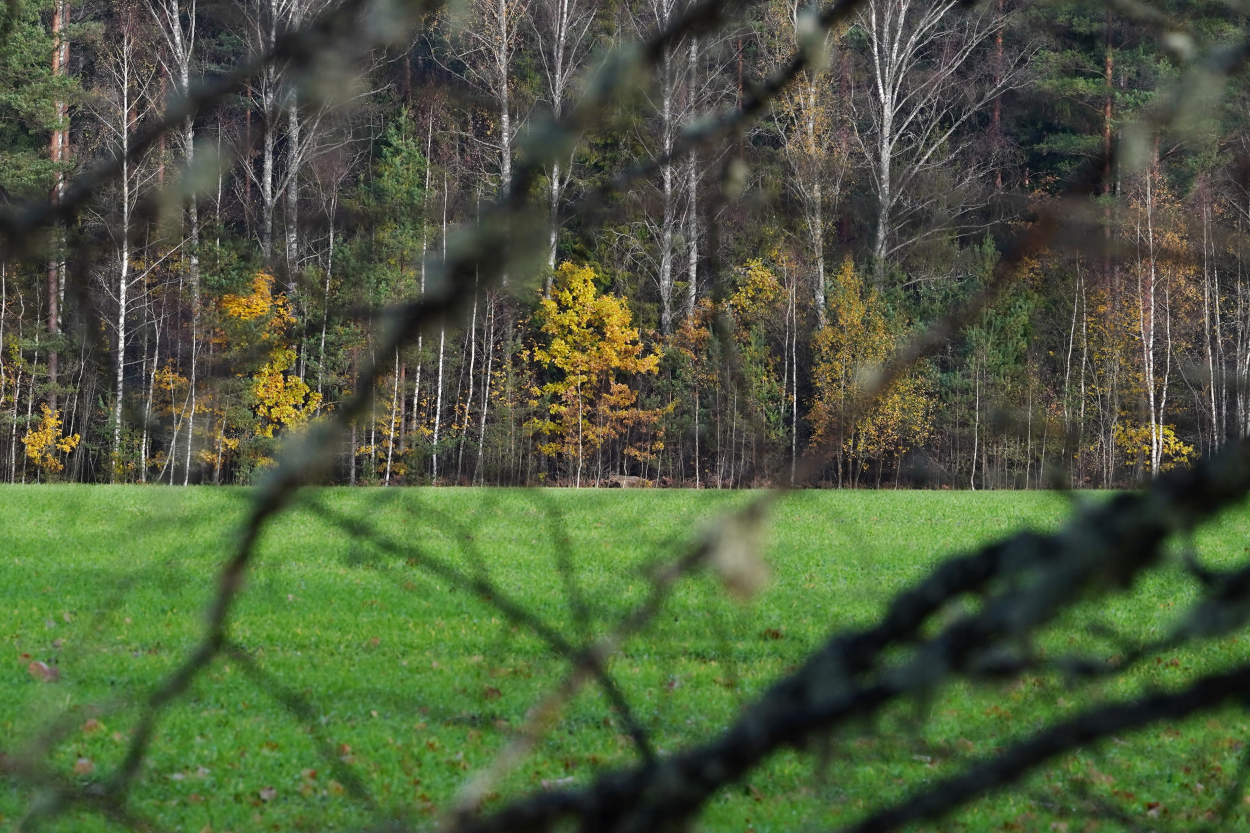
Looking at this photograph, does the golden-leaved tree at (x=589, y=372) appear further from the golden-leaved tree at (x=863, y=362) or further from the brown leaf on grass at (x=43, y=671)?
the brown leaf on grass at (x=43, y=671)

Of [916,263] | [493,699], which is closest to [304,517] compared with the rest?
[493,699]

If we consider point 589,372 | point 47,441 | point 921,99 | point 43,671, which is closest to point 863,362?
point 589,372

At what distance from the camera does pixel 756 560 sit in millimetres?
403

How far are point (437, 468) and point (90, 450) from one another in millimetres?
6009

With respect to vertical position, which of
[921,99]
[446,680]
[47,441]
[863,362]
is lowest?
[446,680]

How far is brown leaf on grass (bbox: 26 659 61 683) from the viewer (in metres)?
5.43

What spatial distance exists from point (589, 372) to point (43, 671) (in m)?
17.1

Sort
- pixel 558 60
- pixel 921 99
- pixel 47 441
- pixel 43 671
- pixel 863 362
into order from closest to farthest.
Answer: pixel 558 60, pixel 43 671, pixel 863 362, pixel 47 441, pixel 921 99

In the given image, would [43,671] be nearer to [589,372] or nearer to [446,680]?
[446,680]

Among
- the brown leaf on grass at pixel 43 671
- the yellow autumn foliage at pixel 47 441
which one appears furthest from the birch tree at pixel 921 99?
the brown leaf on grass at pixel 43 671

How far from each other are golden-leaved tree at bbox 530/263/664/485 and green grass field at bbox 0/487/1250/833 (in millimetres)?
12242

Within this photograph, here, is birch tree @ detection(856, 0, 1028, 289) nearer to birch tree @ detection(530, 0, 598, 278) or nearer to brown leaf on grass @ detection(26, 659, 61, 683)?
birch tree @ detection(530, 0, 598, 278)

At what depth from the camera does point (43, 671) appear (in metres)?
5.51

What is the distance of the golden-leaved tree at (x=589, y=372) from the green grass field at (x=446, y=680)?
40.2 feet
